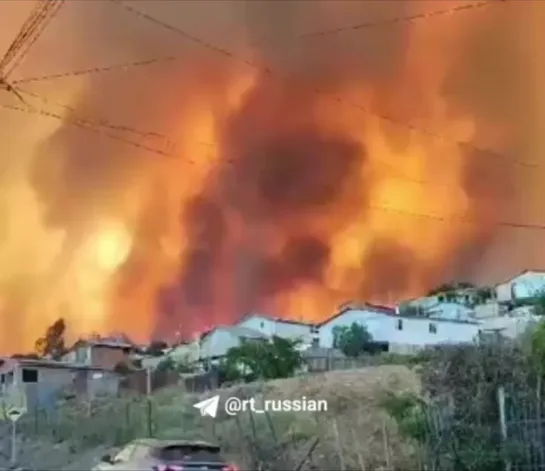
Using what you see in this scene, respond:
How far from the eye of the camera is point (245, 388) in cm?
1606

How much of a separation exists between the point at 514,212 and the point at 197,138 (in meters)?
4.70

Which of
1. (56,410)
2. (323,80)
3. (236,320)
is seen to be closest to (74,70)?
(323,80)

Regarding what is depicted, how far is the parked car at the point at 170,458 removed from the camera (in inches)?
356

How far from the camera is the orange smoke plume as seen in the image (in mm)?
13461

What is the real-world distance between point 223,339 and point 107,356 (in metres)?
2.12

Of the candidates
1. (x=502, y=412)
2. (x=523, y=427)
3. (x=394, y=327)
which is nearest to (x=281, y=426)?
(x=502, y=412)

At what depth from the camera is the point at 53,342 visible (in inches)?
679

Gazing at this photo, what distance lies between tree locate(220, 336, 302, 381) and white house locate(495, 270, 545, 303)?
357cm

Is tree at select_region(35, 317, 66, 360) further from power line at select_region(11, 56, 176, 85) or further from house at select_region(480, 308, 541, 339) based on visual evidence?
house at select_region(480, 308, 541, 339)

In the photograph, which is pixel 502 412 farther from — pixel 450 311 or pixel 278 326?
pixel 278 326

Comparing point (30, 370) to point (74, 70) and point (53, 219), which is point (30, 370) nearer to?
point (53, 219)

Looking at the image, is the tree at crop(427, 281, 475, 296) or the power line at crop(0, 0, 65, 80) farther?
the tree at crop(427, 281, 475, 296)

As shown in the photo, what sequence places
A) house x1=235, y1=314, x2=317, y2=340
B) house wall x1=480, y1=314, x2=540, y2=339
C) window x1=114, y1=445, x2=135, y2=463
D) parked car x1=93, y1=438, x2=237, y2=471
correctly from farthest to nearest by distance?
house x1=235, y1=314, x2=317, y2=340 → house wall x1=480, y1=314, x2=540, y2=339 → window x1=114, y1=445, x2=135, y2=463 → parked car x1=93, y1=438, x2=237, y2=471

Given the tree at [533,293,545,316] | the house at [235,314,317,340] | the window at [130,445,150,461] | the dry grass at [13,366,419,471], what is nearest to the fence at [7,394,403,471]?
the dry grass at [13,366,419,471]
